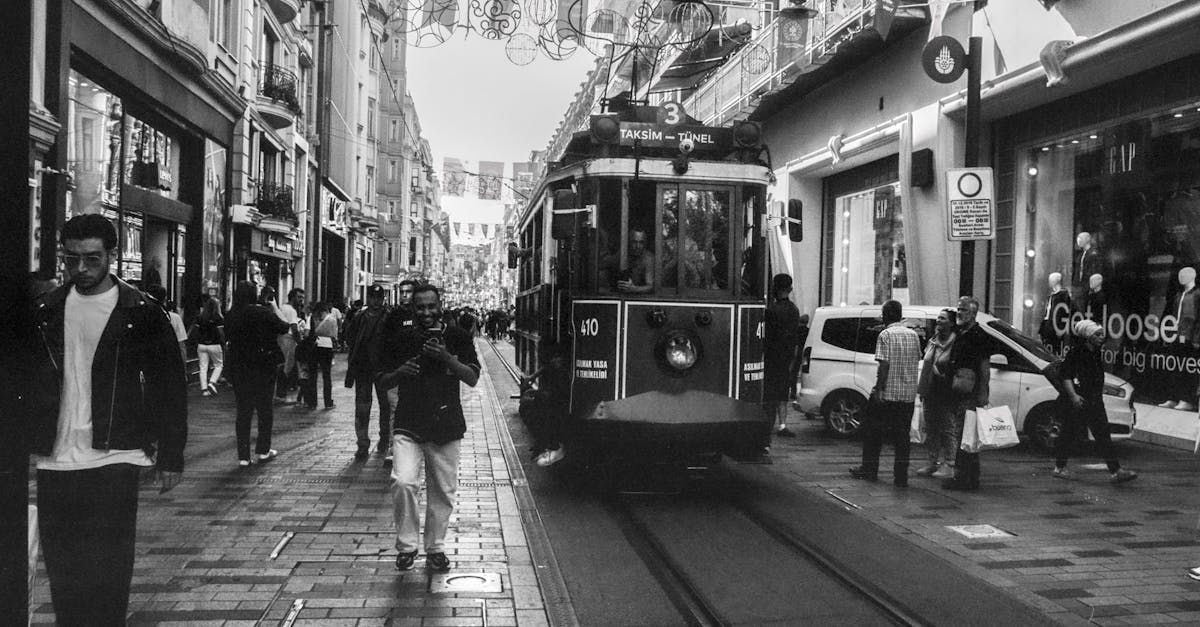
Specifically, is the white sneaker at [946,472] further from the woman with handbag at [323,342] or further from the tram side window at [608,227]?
the woman with handbag at [323,342]

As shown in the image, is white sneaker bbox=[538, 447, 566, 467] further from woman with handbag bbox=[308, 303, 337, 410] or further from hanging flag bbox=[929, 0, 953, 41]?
hanging flag bbox=[929, 0, 953, 41]

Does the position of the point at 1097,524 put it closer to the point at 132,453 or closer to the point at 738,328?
the point at 738,328

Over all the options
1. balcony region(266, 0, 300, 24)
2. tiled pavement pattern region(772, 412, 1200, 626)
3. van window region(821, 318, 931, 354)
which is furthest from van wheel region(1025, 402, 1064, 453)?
balcony region(266, 0, 300, 24)

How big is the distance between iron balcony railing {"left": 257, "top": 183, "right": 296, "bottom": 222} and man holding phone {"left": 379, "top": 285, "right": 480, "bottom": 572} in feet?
76.2

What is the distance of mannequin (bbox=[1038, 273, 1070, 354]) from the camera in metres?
15.2

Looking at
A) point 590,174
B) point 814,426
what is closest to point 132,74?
point 590,174

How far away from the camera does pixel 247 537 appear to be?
6926 millimetres

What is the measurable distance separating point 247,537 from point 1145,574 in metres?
5.77

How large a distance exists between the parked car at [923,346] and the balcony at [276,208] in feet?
61.6

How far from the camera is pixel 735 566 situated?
6605 millimetres

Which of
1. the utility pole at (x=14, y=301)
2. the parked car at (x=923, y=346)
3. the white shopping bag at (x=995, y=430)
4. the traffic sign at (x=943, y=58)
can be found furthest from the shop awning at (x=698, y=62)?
the utility pole at (x=14, y=301)

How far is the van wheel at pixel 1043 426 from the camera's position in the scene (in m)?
12.1

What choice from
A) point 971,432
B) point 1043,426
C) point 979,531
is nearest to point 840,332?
point 1043,426

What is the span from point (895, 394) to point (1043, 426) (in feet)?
11.0
